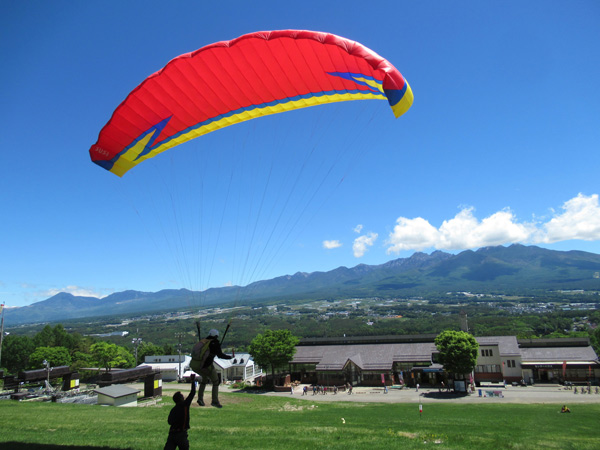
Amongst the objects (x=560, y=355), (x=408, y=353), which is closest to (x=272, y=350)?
(x=408, y=353)

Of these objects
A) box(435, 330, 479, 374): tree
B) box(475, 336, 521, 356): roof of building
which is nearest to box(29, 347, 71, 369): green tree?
box(435, 330, 479, 374): tree

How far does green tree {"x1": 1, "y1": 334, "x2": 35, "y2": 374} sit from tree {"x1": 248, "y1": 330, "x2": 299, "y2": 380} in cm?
4876

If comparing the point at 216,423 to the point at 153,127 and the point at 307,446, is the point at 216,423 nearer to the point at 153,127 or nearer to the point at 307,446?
the point at 307,446

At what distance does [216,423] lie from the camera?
532 inches

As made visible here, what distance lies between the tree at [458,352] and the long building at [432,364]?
487 cm

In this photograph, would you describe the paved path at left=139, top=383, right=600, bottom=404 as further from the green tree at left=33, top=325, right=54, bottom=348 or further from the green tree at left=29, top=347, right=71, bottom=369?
the green tree at left=33, top=325, right=54, bottom=348

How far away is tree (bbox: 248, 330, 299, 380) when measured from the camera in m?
34.3

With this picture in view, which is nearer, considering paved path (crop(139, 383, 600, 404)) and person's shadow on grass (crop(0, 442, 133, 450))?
person's shadow on grass (crop(0, 442, 133, 450))

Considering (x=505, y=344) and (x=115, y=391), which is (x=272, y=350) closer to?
(x=115, y=391)

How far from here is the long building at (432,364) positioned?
34.5 metres

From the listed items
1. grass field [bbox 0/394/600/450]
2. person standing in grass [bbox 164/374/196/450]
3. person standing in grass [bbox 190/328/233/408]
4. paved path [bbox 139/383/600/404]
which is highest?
person standing in grass [bbox 190/328/233/408]

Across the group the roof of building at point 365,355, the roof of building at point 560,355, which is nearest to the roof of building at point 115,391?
the roof of building at point 365,355

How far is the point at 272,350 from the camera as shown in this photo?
34125 millimetres

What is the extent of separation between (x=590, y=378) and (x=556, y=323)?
117 meters
